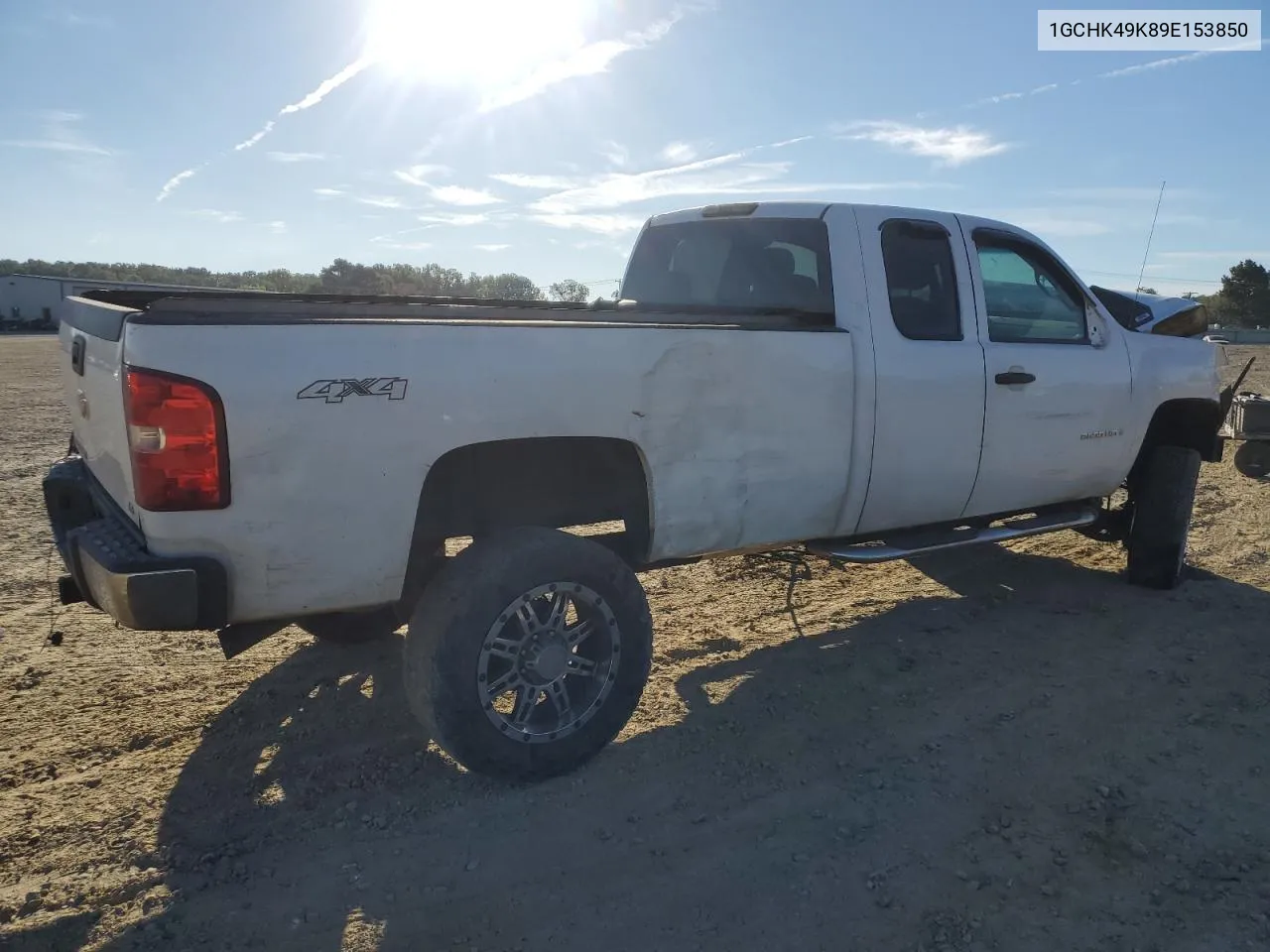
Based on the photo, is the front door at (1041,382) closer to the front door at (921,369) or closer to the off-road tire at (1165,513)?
the front door at (921,369)

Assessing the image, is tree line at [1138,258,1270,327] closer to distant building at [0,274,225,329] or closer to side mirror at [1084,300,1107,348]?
side mirror at [1084,300,1107,348]

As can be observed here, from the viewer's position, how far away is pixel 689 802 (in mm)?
3303

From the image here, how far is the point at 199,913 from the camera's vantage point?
270 cm

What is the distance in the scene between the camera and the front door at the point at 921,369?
4207mm

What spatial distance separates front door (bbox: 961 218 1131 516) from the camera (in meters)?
4.68

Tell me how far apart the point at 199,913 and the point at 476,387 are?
1735 mm

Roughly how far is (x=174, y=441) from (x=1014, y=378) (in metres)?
3.74

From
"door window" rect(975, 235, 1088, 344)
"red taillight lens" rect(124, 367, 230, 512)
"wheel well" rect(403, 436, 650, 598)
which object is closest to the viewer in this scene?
"red taillight lens" rect(124, 367, 230, 512)

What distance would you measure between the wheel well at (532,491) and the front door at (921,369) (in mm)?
1166

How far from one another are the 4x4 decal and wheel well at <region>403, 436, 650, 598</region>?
0.30 m

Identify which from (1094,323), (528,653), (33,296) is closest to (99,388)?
(528,653)

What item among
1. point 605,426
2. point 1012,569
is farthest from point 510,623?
point 1012,569

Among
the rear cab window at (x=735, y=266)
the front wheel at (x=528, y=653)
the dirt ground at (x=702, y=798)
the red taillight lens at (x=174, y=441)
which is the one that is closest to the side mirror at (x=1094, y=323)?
the dirt ground at (x=702, y=798)

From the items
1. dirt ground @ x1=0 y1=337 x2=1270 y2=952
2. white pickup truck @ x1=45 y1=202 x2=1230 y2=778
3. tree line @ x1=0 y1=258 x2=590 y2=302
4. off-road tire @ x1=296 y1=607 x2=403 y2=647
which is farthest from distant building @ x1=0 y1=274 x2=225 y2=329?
white pickup truck @ x1=45 y1=202 x2=1230 y2=778
